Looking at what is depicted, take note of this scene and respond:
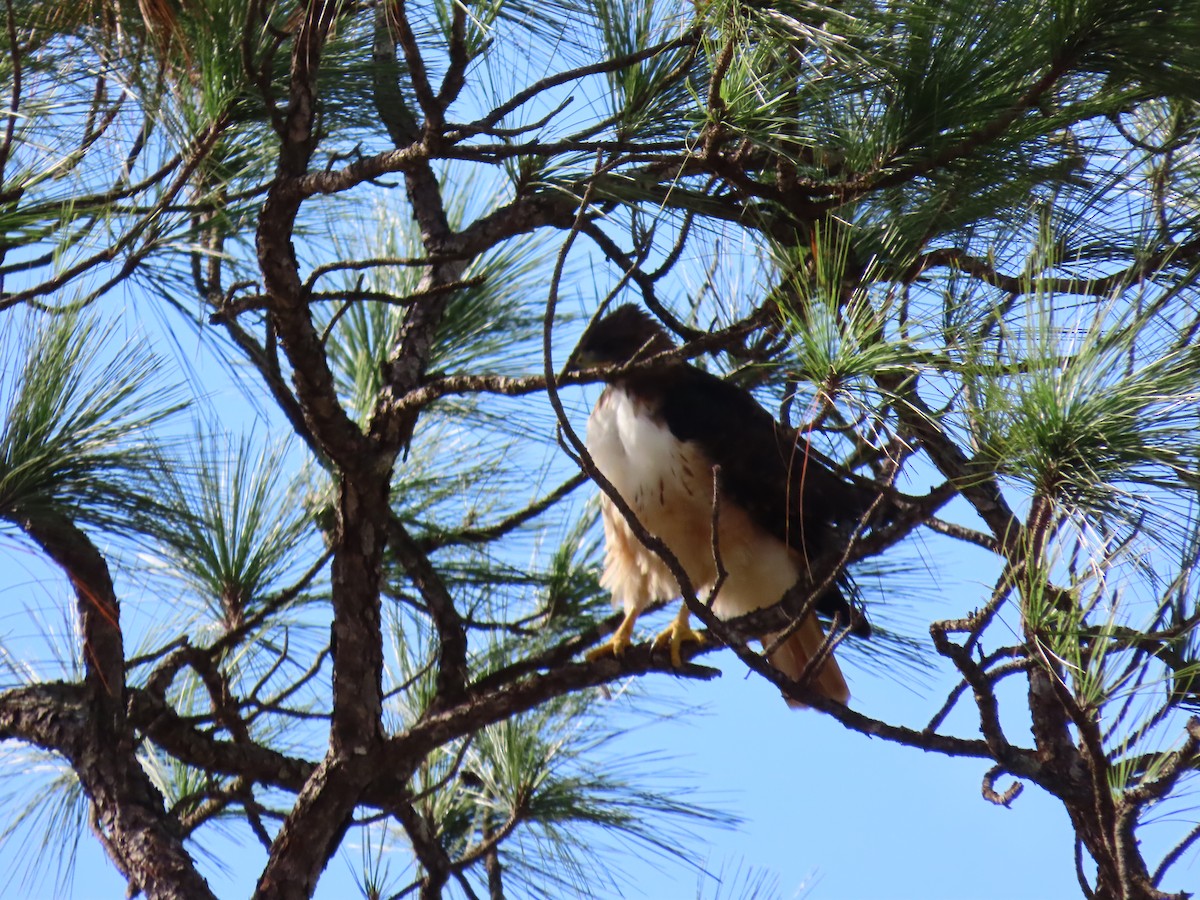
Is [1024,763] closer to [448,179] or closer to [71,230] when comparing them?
[71,230]

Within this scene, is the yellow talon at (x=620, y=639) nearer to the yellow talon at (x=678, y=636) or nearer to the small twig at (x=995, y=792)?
the yellow talon at (x=678, y=636)

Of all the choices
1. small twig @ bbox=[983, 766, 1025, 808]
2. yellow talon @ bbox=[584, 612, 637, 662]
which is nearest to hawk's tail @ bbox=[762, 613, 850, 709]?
yellow talon @ bbox=[584, 612, 637, 662]

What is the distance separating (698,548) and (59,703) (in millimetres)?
1430

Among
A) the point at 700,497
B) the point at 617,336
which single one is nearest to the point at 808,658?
the point at 700,497

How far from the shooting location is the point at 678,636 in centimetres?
289

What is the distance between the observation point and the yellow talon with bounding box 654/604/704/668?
2754mm

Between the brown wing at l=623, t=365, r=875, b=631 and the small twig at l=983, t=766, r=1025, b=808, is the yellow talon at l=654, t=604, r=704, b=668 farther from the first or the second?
the small twig at l=983, t=766, r=1025, b=808

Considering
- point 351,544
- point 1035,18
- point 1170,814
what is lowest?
point 1170,814

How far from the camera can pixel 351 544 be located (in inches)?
99.5

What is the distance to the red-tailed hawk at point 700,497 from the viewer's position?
3.09 meters

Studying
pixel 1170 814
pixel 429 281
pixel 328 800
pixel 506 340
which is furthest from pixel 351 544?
pixel 1170 814

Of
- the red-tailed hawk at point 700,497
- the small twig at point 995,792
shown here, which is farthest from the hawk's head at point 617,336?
the small twig at point 995,792

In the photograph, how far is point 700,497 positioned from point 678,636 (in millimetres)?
408

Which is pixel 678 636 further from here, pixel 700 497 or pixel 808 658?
pixel 808 658
